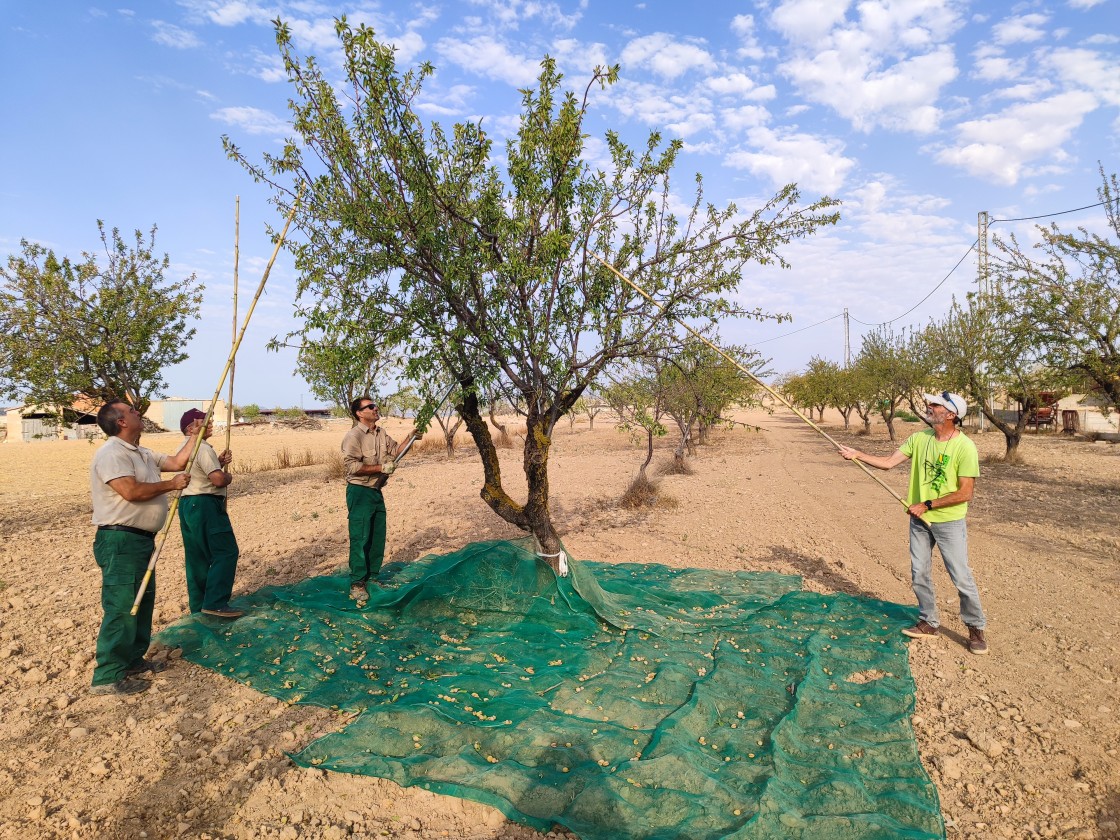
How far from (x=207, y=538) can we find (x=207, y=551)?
7.1 inches

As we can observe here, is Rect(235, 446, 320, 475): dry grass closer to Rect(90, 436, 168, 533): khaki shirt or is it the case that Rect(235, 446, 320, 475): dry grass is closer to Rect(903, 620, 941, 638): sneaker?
Rect(90, 436, 168, 533): khaki shirt

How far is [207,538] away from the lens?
6.02m

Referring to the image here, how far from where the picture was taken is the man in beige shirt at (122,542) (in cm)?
466

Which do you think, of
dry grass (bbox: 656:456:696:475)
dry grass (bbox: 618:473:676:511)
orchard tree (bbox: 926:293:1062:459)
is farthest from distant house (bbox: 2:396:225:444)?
orchard tree (bbox: 926:293:1062:459)

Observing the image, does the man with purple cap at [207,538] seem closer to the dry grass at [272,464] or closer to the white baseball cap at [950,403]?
the white baseball cap at [950,403]

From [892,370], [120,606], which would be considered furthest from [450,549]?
[892,370]

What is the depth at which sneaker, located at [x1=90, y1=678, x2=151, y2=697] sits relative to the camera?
459cm

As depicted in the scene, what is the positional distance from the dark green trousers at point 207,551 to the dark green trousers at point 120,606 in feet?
3.41

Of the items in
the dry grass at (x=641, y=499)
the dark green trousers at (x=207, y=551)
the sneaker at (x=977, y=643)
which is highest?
the dark green trousers at (x=207, y=551)

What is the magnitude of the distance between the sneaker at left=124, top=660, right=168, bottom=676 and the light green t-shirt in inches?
252

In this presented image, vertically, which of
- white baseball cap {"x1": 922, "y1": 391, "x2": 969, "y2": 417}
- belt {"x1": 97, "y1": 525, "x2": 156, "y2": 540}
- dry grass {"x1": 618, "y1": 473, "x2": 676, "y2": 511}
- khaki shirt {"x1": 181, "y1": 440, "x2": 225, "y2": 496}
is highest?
white baseball cap {"x1": 922, "y1": 391, "x2": 969, "y2": 417}

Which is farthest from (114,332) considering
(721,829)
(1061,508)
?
(1061,508)

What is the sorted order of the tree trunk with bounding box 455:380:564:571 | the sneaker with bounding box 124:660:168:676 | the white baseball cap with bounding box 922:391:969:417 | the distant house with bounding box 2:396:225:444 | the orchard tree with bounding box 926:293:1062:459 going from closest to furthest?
1. the sneaker with bounding box 124:660:168:676
2. the white baseball cap with bounding box 922:391:969:417
3. the tree trunk with bounding box 455:380:564:571
4. the distant house with bounding box 2:396:225:444
5. the orchard tree with bounding box 926:293:1062:459

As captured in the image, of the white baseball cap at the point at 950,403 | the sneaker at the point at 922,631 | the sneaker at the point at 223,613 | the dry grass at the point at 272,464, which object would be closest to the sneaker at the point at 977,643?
the sneaker at the point at 922,631
